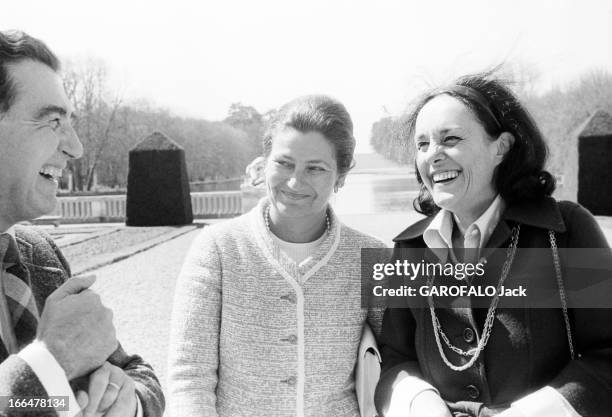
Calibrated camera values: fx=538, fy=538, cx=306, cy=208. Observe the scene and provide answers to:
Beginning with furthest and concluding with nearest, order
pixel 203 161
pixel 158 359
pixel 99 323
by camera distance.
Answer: pixel 203 161
pixel 158 359
pixel 99 323

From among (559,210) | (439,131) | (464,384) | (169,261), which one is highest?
(439,131)

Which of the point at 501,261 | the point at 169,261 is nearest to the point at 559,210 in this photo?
the point at 501,261

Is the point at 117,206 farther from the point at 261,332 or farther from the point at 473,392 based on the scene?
the point at 473,392

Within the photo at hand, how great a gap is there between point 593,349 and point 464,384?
41 centimetres

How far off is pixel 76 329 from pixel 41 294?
31cm

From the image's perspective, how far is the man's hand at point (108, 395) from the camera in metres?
1.24

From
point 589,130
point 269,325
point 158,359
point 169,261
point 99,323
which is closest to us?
point 99,323

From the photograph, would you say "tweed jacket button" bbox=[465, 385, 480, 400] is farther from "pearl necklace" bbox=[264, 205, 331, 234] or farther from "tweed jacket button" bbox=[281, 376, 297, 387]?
"pearl necklace" bbox=[264, 205, 331, 234]

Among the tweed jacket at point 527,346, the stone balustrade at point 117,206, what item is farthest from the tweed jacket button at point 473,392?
the stone balustrade at point 117,206

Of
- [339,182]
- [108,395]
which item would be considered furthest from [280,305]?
[108,395]

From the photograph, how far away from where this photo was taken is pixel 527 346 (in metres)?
1.64

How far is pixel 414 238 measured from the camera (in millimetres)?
2002

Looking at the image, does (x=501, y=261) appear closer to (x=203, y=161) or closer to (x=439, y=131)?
(x=439, y=131)

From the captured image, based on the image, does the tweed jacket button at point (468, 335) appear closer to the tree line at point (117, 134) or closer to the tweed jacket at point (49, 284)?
the tweed jacket at point (49, 284)
